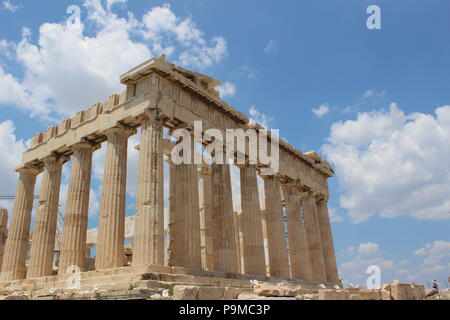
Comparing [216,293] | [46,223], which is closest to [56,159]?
[46,223]

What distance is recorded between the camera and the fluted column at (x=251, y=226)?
84.9 ft

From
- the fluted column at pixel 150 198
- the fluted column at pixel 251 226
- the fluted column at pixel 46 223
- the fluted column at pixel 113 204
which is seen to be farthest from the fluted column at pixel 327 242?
the fluted column at pixel 46 223

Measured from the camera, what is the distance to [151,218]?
62.4ft

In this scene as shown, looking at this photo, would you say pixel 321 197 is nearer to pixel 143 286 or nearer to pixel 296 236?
pixel 296 236

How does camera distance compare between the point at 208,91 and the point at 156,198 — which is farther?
the point at 208,91

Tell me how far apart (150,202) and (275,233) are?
12.6m

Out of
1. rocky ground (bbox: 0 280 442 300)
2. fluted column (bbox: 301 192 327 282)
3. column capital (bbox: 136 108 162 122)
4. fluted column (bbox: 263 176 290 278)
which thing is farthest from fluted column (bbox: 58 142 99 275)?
fluted column (bbox: 301 192 327 282)

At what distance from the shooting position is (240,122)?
2800cm

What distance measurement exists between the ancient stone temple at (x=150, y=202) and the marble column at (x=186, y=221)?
0.05 metres

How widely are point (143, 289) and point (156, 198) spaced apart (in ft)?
18.7
